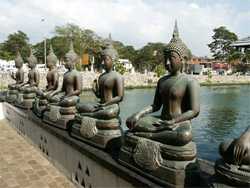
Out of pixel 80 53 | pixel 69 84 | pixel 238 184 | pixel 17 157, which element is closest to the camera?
pixel 238 184

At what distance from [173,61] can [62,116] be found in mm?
2986

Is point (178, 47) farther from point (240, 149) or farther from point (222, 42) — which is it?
point (222, 42)

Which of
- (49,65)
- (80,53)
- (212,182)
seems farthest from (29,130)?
(80,53)

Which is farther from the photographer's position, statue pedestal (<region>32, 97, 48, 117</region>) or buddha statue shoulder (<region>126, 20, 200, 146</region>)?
statue pedestal (<region>32, 97, 48, 117</region>)

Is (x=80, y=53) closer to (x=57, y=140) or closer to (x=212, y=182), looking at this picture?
(x=57, y=140)

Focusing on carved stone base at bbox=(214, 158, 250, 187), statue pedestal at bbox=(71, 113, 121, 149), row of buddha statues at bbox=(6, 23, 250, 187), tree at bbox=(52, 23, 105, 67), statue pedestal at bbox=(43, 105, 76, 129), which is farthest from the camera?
tree at bbox=(52, 23, 105, 67)

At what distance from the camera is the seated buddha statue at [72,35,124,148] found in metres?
3.81

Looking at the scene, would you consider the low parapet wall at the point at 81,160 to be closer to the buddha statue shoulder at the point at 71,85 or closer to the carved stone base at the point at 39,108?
the carved stone base at the point at 39,108

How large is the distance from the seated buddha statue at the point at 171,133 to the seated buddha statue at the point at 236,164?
1.31ft

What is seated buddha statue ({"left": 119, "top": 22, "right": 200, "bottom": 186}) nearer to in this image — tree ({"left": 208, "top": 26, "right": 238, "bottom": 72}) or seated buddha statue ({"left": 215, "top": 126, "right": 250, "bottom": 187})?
seated buddha statue ({"left": 215, "top": 126, "right": 250, "bottom": 187})

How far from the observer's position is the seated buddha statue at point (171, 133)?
2.54 metres

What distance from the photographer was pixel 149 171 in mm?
2727

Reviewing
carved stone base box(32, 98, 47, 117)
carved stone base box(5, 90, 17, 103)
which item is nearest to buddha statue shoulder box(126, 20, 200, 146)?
carved stone base box(32, 98, 47, 117)

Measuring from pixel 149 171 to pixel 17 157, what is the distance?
4.25 metres
